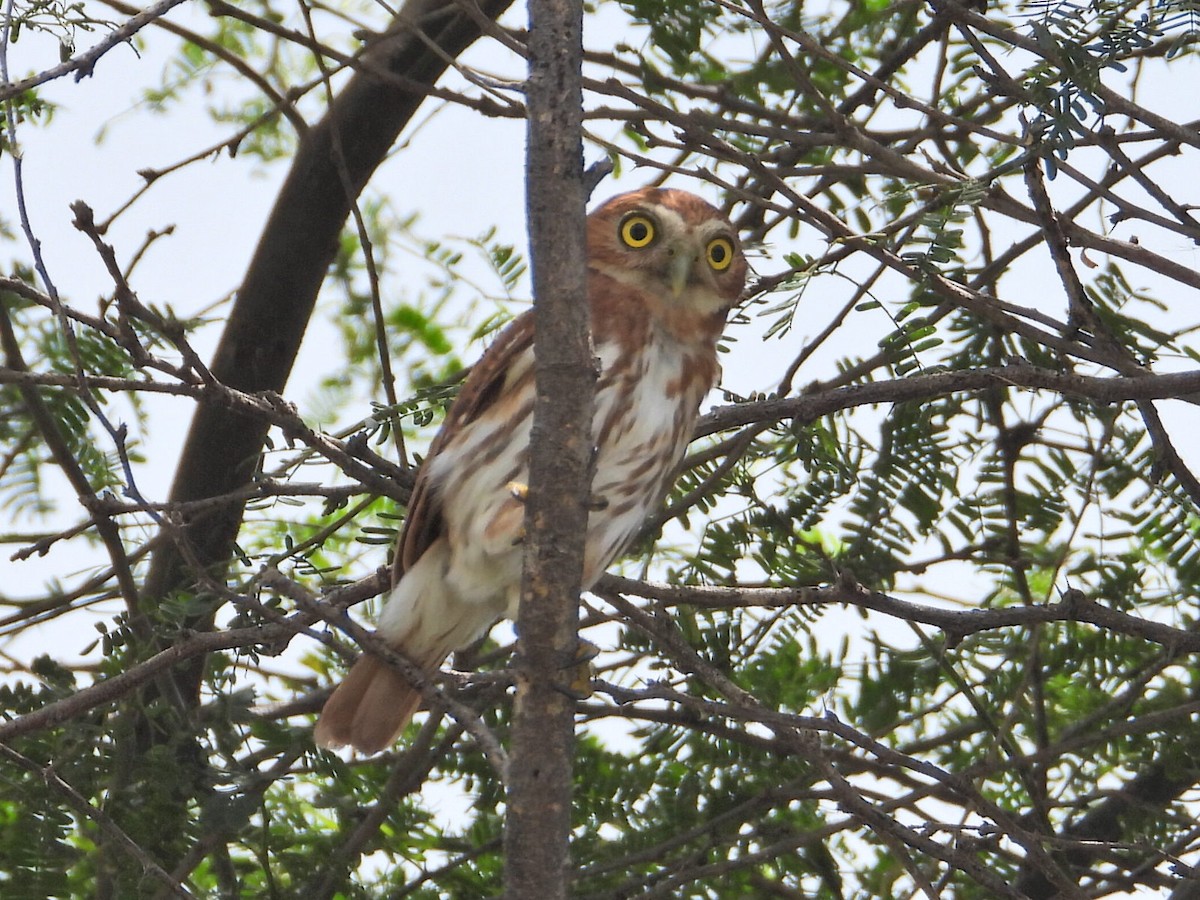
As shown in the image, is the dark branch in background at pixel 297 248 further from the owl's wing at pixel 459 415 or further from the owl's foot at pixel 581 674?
the owl's foot at pixel 581 674

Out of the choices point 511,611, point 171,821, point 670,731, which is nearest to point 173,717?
point 171,821

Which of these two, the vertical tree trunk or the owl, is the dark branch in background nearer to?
the owl

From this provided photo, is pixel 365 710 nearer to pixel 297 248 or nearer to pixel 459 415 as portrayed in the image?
pixel 459 415

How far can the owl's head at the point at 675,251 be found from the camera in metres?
3.58

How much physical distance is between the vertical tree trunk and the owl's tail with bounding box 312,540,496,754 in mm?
1166

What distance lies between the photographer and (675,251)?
3.59m

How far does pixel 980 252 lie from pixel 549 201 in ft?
7.60

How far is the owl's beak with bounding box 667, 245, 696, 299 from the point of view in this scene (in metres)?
3.55

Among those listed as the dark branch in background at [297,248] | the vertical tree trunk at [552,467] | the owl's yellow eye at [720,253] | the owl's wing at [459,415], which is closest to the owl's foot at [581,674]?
the vertical tree trunk at [552,467]

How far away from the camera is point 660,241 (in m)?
3.62

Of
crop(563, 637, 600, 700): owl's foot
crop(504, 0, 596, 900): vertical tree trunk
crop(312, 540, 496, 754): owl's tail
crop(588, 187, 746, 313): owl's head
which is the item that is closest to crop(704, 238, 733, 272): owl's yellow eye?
crop(588, 187, 746, 313): owl's head

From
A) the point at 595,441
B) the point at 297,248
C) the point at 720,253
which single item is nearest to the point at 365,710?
the point at 595,441

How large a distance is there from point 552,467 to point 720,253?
1503 millimetres

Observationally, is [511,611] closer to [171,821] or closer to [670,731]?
[670,731]
